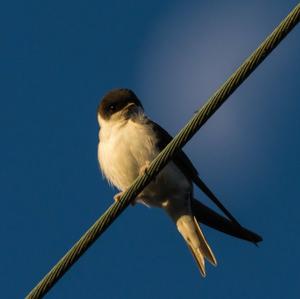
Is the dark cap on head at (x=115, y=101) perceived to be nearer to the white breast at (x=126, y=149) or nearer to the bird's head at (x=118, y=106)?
the bird's head at (x=118, y=106)

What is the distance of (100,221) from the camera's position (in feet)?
14.7

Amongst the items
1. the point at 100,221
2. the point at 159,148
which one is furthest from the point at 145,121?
the point at 100,221

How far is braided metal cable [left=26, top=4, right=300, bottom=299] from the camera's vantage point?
406 centimetres

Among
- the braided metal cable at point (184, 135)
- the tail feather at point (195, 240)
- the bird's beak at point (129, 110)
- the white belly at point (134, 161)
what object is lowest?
the tail feather at point (195, 240)

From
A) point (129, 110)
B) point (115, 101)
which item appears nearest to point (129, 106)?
point (129, 110)

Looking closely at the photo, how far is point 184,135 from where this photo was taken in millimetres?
4367

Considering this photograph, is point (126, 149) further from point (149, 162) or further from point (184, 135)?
point (184, 135)

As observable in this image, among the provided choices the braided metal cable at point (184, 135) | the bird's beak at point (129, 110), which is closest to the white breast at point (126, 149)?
the bird's beak at point (129, 110)

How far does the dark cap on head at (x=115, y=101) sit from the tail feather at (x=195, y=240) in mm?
939

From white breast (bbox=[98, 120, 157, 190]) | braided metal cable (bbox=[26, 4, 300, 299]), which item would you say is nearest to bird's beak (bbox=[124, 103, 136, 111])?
white breast (bbox=[98, 120, 157, 190])

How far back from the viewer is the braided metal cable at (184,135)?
406 cm

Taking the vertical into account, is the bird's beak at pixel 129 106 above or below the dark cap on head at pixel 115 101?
above

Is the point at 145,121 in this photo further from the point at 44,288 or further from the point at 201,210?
the point at 44,288

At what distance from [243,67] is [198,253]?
9.49 feet
